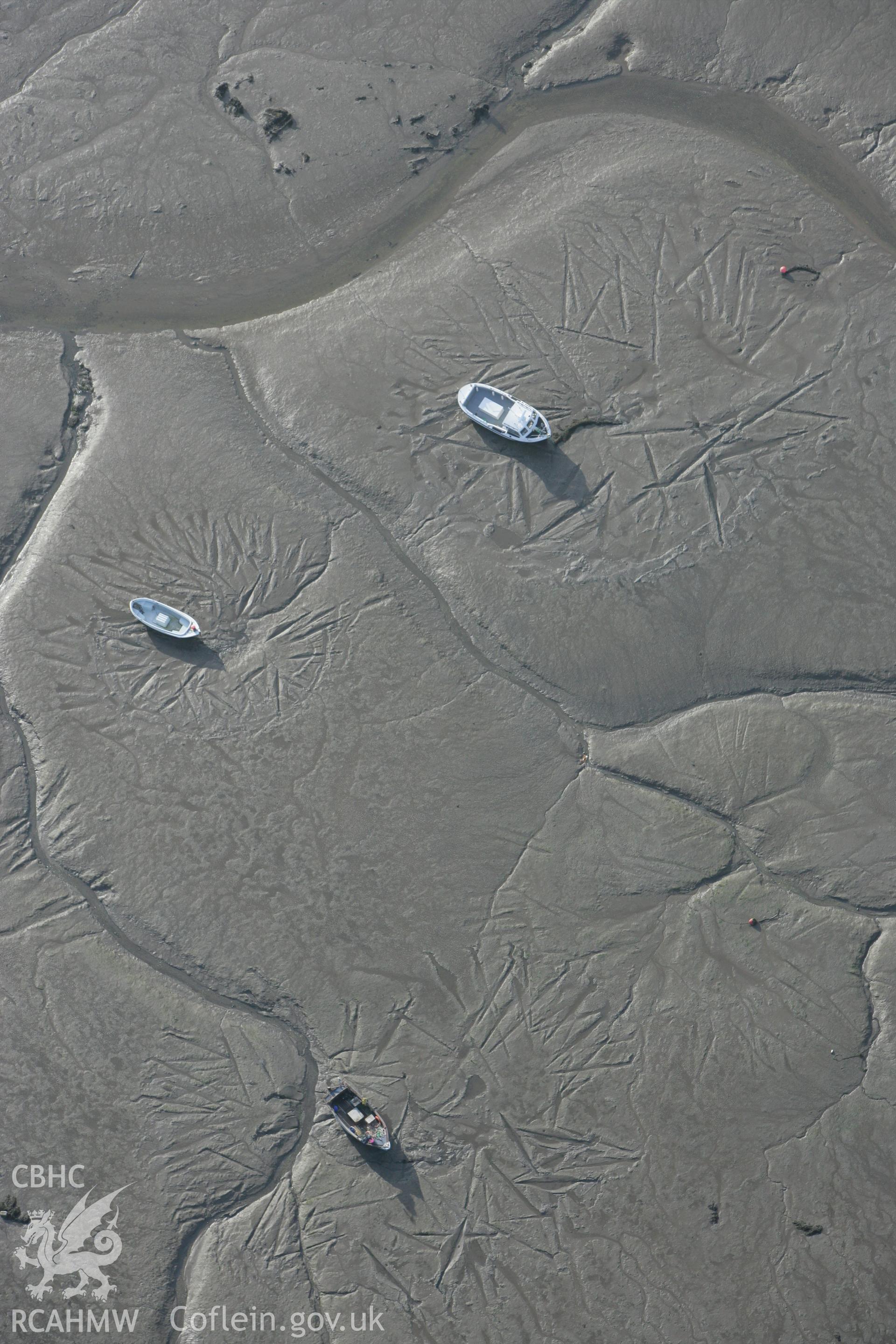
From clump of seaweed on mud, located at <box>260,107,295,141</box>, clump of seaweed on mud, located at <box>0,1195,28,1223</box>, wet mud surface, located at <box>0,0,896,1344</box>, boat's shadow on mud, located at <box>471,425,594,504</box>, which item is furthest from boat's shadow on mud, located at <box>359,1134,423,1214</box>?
clump of seaweed on mud, located at <box>260,107,295,141</box>

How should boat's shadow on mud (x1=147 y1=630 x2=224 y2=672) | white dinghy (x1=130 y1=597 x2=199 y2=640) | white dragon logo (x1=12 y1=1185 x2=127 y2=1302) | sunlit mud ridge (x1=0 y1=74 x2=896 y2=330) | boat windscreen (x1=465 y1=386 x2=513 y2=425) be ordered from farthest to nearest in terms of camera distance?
sunlit mud ridge (x1=0 y1=74 x2=896 y2=330) → boat windscreen (x1=465 y1=386 x2=513 y2=425) → boat's shadow on mud (x1=147 y1=630 x2=224 y2=672) → white dinghy (x1=130 y1=597 x2=199 y2=640) → white dragon logo (x1=12 y1=1185 x2=127 y2=1302)

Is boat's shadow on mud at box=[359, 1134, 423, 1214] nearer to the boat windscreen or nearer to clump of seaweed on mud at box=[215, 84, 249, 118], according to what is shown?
the boat windscreen

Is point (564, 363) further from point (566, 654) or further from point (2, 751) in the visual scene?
point (2, 751)

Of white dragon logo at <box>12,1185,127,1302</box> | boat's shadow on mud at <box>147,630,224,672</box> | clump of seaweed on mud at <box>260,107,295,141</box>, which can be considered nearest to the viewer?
white dragon logo at <box>12,1185,127,1302</box>

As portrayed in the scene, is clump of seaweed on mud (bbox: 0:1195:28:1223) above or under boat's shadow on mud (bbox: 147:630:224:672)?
under

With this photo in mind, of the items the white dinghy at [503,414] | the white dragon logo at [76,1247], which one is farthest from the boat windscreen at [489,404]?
the white dragon logo at [76,1247]

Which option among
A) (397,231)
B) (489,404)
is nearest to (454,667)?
(489,404)

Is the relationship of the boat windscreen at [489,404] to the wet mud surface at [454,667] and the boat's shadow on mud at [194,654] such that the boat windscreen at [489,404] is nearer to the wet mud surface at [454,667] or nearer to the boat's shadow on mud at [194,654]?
the wet mud surface at [454,667]

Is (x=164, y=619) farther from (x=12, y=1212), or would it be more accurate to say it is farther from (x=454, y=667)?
(x=12, y=1212)
